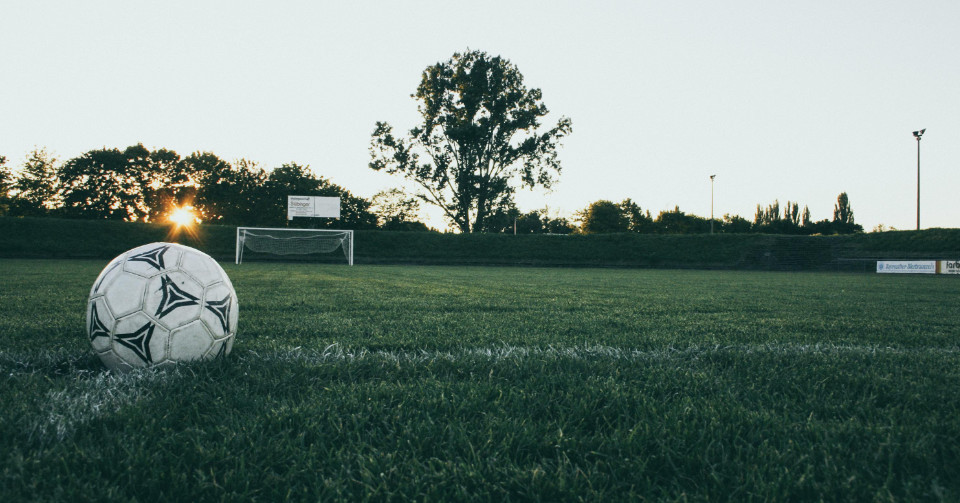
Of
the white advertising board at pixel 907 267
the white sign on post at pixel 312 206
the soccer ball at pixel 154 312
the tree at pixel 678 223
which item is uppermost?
the tree at pixel 678 223

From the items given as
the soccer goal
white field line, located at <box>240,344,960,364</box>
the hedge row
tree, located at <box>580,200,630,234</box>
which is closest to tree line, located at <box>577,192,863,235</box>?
tree, located at <box>580,200,630,234</box>

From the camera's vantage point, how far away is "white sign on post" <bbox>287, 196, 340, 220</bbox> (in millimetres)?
29984

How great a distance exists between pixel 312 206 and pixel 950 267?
33550 millimetres

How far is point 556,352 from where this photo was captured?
9.37 feet

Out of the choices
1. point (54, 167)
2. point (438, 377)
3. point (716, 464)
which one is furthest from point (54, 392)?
point (54, 167)

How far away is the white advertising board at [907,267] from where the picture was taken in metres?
19.9

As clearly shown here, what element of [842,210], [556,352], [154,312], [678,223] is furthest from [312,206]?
[842,210]

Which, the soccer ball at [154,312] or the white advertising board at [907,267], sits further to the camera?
the white advertising board at [907,267]

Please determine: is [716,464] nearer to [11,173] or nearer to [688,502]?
[688,502]

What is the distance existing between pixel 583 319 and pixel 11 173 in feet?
175

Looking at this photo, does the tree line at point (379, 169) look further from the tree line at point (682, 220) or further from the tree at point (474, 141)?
the tree line at point (682, 220)

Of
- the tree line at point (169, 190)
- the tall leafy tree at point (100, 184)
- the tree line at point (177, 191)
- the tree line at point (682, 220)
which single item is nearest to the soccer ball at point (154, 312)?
the tree line at point (177, 191)

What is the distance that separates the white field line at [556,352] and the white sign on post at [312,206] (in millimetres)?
28501

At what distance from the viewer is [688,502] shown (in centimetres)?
120
